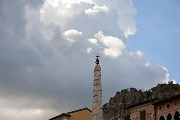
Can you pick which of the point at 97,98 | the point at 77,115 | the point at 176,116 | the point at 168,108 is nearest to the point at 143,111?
the point at 168,108

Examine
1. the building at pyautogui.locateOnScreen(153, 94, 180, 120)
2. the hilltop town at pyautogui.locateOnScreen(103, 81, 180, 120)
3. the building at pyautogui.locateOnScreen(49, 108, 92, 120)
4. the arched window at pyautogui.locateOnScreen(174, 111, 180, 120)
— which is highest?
the hilltop town at pyautogui.locateOnScreen(103, 81, 180, 120)

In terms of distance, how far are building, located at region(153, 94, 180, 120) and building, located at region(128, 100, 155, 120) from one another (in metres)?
0.73

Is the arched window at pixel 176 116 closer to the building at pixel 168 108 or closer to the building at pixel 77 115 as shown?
the building at pixel 168 108

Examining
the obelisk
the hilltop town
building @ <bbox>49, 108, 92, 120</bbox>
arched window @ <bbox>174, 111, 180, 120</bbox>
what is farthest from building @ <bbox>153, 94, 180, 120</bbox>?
the hilltop town

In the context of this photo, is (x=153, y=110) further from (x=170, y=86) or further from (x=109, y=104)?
(x=109, y=104)

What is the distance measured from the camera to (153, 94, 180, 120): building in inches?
1636

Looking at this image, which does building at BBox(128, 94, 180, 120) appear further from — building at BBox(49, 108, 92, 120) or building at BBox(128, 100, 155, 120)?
building at BBox(49, 108, 92, 120)

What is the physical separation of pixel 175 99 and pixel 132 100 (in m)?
45.4

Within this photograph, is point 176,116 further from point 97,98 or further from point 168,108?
point 97,98

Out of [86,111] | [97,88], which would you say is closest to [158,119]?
[86,111]

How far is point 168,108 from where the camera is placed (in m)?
42.8

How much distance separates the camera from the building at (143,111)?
1764 inches

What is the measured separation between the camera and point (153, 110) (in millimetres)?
44562

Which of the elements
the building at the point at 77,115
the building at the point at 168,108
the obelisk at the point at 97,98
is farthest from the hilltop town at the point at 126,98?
the obelisk at the point at 97,98
